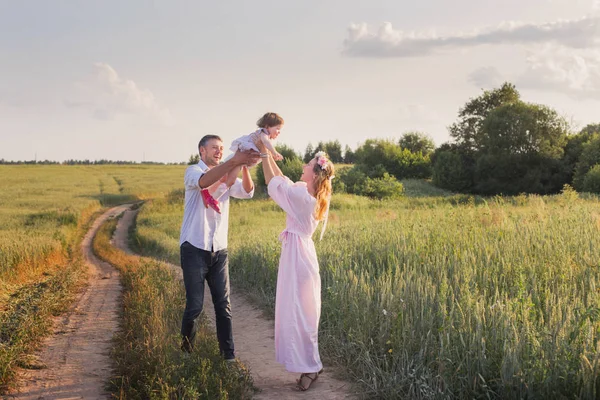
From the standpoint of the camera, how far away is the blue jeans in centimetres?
611

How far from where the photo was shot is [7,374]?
247 inches

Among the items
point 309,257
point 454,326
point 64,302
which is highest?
point 309,257

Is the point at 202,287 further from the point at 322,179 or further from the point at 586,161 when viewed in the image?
the point at 586,161

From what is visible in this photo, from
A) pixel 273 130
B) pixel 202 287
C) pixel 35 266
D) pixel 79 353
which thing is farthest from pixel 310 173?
pixel 35 266

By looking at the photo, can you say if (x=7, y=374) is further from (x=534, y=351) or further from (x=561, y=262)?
(x=561, y=262)

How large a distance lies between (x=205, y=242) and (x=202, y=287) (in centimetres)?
55

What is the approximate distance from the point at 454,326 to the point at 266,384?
7.33 feet

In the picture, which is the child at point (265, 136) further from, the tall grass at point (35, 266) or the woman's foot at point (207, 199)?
the tall grass at point (35, 266)

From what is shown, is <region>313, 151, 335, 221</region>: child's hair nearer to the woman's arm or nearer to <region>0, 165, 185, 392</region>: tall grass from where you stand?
the woman's arm

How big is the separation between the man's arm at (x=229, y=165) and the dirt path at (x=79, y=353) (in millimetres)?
2626

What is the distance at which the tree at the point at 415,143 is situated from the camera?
6775cm

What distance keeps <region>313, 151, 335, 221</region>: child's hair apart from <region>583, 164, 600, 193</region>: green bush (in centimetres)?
3621

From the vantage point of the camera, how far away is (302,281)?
592 cm

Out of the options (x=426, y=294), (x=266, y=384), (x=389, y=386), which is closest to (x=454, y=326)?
(x=426, y=294)
